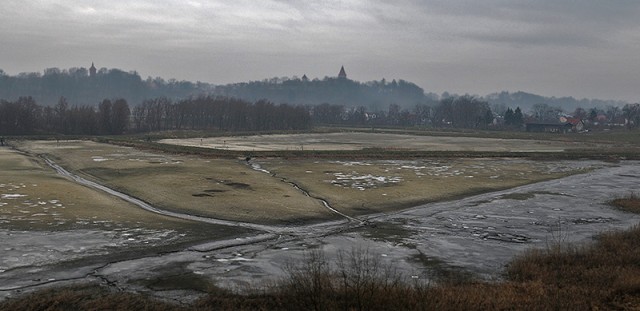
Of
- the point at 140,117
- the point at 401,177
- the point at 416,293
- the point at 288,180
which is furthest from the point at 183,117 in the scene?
the point at 416,293

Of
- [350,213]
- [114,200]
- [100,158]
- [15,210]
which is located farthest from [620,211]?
[100,158]

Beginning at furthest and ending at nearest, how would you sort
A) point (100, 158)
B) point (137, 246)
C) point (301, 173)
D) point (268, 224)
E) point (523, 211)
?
point (100, 158)
point (301, 173)
point (523, 211)
point (268, 224)
point (137, 246)

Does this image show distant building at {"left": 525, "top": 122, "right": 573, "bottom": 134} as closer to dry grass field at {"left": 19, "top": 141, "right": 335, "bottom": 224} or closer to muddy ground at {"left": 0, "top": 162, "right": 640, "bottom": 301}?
dry grass field at {"left": 19, "top": 141, "right": 335, "bottom": 224}

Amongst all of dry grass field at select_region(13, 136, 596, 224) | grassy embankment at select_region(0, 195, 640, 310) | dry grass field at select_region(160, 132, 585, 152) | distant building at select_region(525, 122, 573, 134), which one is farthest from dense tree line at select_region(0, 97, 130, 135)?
distant building at select_region(525, 122, 573, 134)

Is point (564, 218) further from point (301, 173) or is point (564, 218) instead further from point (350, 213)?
point (301, 173)

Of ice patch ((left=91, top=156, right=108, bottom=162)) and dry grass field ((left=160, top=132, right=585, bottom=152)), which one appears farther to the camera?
dry grass field ((left=160, top=132, right=585, bottom=152))

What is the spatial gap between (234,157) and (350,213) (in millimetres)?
29178

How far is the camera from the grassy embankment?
11883 mm

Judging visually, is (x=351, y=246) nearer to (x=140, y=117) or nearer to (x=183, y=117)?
(x=140, y=117)

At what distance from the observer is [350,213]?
27.4 m

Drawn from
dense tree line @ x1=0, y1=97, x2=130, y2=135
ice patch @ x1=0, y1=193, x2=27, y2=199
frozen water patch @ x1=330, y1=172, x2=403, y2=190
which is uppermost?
dense tree line @ x1=0, y1=97, x2=130, y2=135

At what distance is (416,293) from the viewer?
12.5 metres

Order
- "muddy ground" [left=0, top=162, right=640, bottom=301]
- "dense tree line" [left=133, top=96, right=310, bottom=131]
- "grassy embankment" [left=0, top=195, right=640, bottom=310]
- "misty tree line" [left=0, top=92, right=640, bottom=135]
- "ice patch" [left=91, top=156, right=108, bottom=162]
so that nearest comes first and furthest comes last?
"grassy embankment" [left=0, top=195, right=640, bottom=310] → "muddy ground" [left=0, top=162, right=640, bottom=301] → "ice patch" [left=91, top=156, right=108, bottom=162] → "misty tree line" [left=0, top=92, right=640, bottom=135] → "dense tree line" [left=133, top=96, right=310, bottom=131]

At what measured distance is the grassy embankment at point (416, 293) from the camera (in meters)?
11.9
